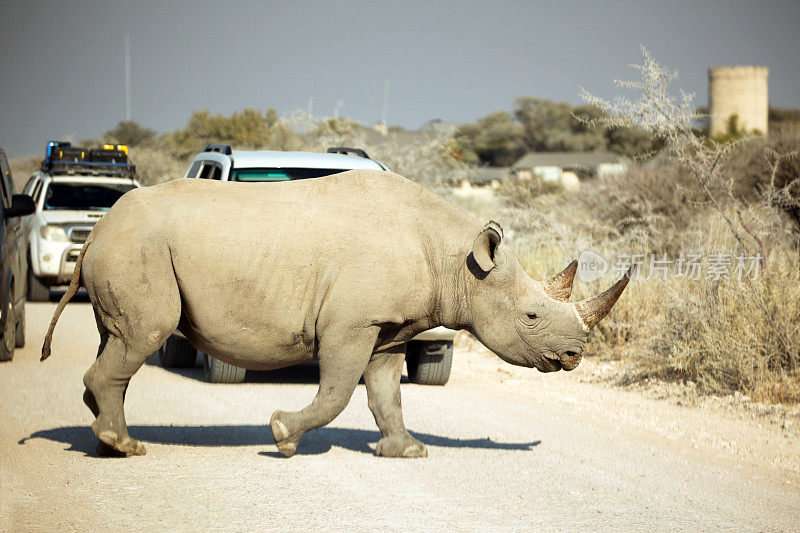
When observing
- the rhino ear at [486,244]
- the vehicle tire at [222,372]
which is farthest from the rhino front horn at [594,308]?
the vehicle tire at [222,372]

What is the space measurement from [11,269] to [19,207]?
77cm

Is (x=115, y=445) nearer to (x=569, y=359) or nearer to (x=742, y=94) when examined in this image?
(x=569, y=359)

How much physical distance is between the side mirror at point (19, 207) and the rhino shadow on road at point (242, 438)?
416cm

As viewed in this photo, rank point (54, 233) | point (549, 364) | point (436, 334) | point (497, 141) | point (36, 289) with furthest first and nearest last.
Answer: point (497, 141) → point (36, 289) → point (54, 233) → point (436, 334) → point (549, 364)

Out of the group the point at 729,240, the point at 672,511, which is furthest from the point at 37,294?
the point at 672,511

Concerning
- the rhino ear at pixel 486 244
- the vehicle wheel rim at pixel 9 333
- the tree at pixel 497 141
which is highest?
the tree at pixel 497 141

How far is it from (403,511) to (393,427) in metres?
1.56

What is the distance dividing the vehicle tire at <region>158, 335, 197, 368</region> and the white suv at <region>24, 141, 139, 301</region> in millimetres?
7013

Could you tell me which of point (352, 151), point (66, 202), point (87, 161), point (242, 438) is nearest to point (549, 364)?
point (242, 438)

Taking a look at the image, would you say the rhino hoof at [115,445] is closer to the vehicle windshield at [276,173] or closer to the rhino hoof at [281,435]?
the rhino hoof at [281,435]

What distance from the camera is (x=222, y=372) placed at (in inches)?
418

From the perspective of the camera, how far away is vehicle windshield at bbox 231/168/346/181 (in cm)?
1097

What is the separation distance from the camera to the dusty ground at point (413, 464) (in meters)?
Answer: 6.07

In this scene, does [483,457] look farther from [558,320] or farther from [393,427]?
[558,320]
